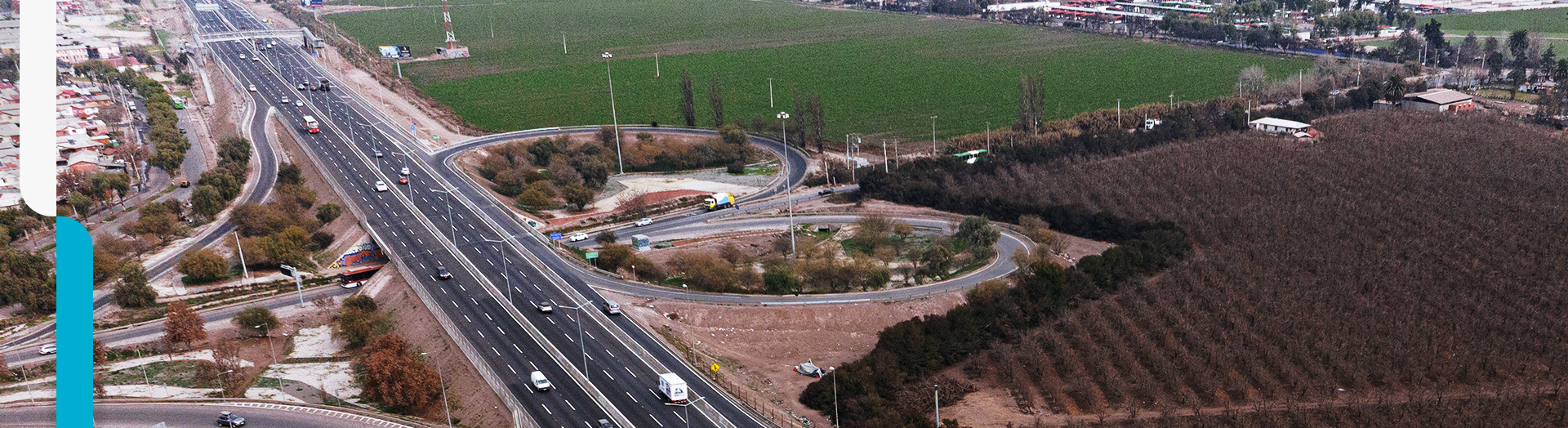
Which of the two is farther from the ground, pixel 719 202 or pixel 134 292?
pixel 134 292

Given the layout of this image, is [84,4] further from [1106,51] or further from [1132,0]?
[1132,0]

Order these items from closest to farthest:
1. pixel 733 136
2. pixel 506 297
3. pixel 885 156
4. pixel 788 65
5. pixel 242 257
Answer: pixel 506 297
pixel 242 257
pixel 885 156
pixel 733 136
pixel 788 65

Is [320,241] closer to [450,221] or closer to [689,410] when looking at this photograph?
[450,221]

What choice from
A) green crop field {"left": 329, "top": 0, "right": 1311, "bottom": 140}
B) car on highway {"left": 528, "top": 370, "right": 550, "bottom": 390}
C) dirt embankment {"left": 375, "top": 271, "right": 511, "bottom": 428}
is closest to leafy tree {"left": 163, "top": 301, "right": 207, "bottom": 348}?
dirt embankment {"left": 375, "top": 271, "right": 511, "bottom": 428}

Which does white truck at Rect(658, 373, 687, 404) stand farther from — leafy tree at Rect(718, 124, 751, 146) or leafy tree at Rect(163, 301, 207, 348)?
leafy tree at Rect(718, 124, 751, 146)

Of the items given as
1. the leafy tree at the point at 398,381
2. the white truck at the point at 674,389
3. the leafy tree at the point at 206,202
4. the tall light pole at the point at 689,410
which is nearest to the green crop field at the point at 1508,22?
the tall light pole at the point at 689,410

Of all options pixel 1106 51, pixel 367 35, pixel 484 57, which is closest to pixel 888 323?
pixel 1106 51

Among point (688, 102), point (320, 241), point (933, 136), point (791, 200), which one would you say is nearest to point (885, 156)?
point (933, 136)
